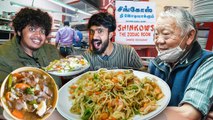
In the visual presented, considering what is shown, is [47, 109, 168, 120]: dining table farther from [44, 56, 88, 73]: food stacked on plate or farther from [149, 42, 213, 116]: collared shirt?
[44, 56, 88, 73]: food stacked on plate

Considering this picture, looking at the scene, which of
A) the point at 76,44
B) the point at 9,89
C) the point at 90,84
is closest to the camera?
the point at 9,89

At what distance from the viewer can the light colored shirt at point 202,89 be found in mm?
888

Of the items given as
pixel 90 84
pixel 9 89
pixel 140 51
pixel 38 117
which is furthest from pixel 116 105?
pixel 140 51

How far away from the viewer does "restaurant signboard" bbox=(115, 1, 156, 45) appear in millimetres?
1180

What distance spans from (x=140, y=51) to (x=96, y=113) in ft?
2.00

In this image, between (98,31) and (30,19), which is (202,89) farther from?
(30,19)

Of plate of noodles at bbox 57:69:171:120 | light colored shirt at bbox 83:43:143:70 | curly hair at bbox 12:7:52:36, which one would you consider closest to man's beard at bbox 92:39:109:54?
light colored shirt at bbox 83:43:143:70

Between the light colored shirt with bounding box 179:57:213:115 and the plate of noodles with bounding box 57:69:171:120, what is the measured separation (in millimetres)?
118

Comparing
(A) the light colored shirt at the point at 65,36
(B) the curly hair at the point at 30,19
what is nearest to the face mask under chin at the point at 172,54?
(A) the light colored shirt at the point at 65,36

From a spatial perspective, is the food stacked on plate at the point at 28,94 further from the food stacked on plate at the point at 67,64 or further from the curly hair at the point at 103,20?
the curly hair at the point at 103,20

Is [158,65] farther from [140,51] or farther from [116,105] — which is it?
[116,105]

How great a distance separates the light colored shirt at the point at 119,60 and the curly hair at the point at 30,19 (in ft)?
0.98

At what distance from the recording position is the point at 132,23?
1.20 meters

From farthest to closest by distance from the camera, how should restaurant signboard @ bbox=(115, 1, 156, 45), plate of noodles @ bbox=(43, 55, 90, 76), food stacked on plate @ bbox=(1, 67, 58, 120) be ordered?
restaurant signboard @ bbox=(115, 1, 156, 45) < plate of noodles @ bbox=(43, 55, 90, 76) < food stacked on plate @ bbox=(1, 67, 58, 120)
